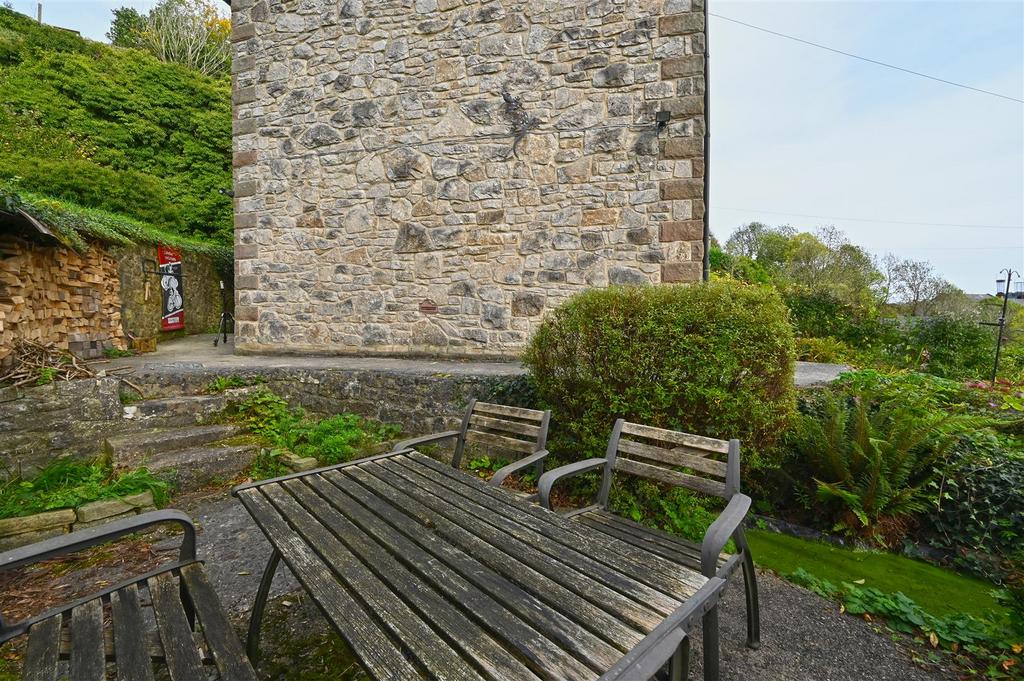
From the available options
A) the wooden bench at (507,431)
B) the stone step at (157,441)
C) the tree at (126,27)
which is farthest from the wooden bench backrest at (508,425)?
the tree at (126,27)

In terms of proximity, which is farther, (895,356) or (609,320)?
(895,356)

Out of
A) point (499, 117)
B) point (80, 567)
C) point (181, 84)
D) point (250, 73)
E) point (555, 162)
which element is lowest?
point (80, 567)

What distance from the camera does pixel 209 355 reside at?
6562 mm

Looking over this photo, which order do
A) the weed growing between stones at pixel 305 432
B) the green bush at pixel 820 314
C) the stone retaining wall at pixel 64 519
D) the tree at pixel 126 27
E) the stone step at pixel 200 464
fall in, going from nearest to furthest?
1. the stone retaining wall at pixel 64 519
2. the stone step at pixel 200 464
3. the weed growing between stones at pixel 305 432
4. the green bush at pixel 820 314
5. the tree at pixel 126 27

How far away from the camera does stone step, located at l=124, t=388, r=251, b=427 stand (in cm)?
434

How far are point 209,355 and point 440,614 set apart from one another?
6.69 meters

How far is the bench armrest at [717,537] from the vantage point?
1541 mm

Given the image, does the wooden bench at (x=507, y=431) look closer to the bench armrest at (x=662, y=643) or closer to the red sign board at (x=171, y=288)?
the bench armrest at (x=662, y=643)

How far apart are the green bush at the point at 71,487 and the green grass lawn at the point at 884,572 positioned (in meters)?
4.28

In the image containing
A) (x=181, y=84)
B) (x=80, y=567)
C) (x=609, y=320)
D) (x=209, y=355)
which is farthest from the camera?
(x=181, y=84)

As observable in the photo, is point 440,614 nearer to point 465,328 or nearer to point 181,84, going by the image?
point 465,328

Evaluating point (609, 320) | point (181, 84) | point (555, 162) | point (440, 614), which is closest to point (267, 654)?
point (440, 614)

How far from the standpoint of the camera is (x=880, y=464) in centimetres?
303

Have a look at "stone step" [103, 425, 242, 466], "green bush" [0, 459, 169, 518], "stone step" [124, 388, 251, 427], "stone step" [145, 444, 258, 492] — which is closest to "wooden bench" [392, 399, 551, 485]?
"stone step" [145, 444, 258, 492]
